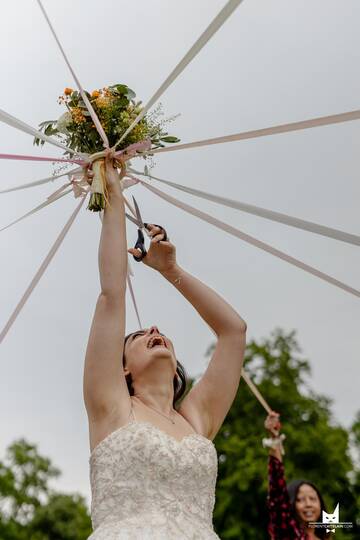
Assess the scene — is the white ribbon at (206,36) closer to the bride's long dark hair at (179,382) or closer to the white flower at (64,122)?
the white flower at (64,122)

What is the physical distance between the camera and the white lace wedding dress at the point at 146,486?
3459 mm

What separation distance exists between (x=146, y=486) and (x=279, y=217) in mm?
1570

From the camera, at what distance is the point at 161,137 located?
4590mm

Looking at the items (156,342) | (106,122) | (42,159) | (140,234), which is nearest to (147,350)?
(156,342)

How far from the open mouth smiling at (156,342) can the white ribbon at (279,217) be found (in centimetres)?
84

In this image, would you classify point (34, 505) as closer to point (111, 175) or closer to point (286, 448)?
point (286, 448)

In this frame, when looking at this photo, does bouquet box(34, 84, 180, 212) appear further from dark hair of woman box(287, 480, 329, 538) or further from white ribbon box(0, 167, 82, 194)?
dark hair of woman box(287, 480, 329, 538)

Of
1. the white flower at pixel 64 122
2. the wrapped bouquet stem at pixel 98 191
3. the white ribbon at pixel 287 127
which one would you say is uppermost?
the white flower at pixel 64 122

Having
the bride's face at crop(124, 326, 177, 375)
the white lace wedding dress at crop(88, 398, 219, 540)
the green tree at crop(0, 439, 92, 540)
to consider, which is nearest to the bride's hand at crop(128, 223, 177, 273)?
the bride's face at crop(124, 326, 177, 375)

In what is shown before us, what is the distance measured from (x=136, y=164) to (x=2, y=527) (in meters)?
40.9

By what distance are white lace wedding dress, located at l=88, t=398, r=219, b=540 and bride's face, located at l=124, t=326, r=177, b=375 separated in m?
0.43

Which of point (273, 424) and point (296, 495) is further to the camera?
point (273, 424)

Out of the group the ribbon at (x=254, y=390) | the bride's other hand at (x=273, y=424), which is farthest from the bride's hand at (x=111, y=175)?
the bride's other hand at (x=273, y=424)

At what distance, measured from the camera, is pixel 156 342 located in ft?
13.6
